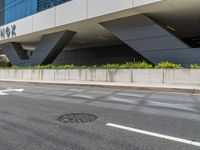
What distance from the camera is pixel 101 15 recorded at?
20.1m

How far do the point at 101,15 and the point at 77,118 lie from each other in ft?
48.5

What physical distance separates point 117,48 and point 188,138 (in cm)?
3120

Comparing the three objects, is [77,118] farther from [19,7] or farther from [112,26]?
[19,7]

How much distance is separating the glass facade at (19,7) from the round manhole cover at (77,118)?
20120mm

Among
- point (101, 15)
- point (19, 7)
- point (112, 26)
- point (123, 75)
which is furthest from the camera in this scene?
point (19, 7)

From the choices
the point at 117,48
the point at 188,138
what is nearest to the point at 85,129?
the point at 188,138

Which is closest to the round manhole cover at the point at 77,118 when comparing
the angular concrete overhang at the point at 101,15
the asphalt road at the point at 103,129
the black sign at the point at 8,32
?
the asphalt road at the point at 103,129

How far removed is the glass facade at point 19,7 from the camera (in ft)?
90.1

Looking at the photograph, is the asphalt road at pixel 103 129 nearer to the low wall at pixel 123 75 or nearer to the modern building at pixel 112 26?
the low wall at pixel 123 75

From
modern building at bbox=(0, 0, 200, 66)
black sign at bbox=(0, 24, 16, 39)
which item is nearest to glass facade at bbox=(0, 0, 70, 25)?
modern building at bbox=(0, 0, 200, 66)

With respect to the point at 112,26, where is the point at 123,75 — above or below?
below

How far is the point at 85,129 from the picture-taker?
5508 millimetres

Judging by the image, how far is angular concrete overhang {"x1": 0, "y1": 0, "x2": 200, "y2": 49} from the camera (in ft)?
58.0

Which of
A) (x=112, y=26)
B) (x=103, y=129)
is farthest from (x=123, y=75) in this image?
(x=103, y=129)
